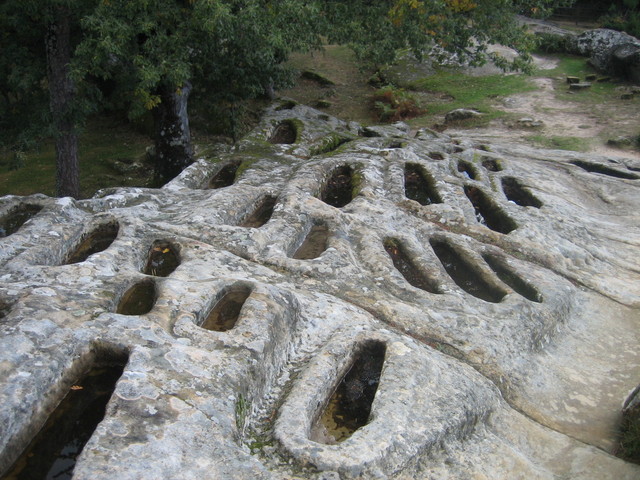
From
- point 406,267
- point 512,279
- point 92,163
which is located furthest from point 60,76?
point 512,279

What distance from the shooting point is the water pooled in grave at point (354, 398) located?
4453mm

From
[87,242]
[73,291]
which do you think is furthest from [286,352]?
[87,242]

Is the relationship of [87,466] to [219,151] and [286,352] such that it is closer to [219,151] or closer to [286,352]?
[286,352]

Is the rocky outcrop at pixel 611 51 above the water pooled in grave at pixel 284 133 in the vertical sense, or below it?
above

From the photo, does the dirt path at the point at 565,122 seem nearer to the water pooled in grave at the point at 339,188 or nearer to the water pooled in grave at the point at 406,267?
the water pooled in grave at the point at 339,188

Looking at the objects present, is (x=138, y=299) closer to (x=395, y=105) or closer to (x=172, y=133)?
(x=172, y=133)

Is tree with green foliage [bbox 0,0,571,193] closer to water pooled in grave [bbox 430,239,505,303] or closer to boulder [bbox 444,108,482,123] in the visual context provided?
water pooled in grave [bbox 430,239,505,303]

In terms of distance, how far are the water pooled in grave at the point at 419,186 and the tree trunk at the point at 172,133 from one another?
4702 millimetres

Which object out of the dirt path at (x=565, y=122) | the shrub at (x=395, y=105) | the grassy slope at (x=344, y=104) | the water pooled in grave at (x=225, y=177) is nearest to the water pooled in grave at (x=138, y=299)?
the water pooled in grave at (x=225, y=177)

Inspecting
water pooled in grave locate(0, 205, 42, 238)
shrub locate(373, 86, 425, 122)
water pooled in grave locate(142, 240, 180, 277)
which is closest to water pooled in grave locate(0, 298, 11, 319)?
water pooled in grave locate(142, 240, 180, 277)

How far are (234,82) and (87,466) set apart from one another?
376 inches

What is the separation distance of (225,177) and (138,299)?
4985mm

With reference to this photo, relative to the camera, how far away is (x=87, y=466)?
3.29 meters

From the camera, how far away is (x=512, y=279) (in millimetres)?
7438
